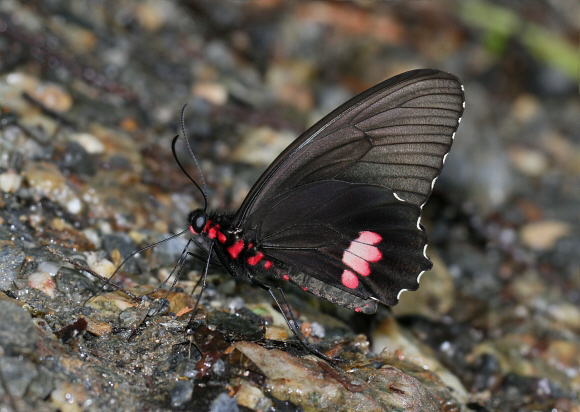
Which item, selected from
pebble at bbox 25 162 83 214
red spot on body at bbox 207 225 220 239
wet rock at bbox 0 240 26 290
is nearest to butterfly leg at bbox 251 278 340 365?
red spot on body at bbox 207 225 220 239

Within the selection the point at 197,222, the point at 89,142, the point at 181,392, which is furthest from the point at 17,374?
the point at 89,142

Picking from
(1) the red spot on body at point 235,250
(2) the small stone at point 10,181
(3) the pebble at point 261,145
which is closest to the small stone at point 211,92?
(3) the pebble at point 261,145

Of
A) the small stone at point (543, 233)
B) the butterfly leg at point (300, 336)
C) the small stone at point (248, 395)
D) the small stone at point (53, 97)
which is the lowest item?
the small stone at point (248, 395)

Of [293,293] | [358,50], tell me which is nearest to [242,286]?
[293,293]

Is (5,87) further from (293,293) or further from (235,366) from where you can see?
(235,366)

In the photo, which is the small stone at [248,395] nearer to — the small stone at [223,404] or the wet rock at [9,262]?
the small stone at [223,404]

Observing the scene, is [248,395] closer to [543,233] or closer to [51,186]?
[51,186]

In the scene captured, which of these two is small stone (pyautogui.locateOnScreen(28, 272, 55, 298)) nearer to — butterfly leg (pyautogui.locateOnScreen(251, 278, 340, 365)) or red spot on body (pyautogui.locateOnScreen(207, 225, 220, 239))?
red spot on body (pyautogui.locateOnScreen(207, 225, 220, 239))
